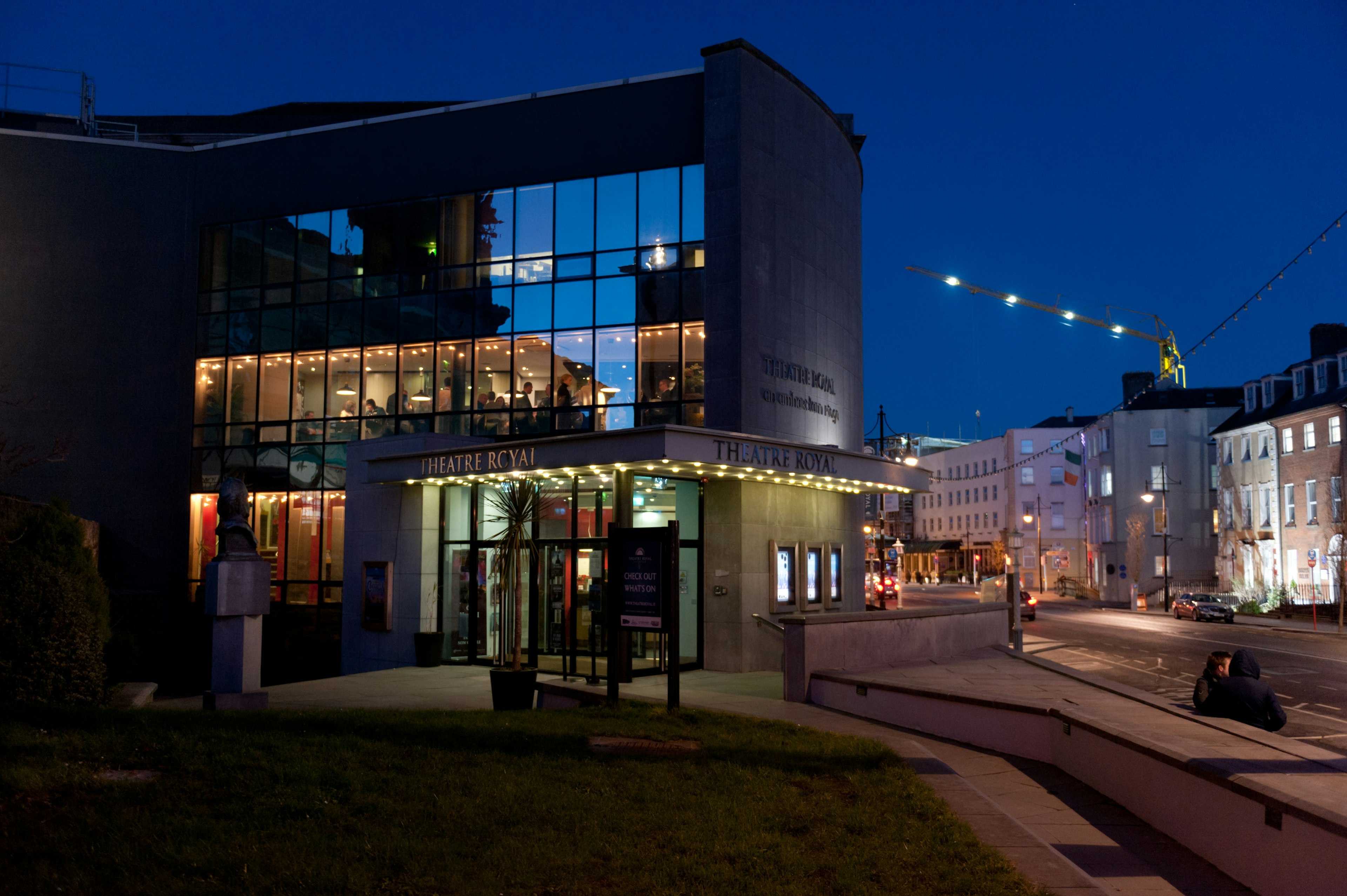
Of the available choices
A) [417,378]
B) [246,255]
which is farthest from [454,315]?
[246,255]

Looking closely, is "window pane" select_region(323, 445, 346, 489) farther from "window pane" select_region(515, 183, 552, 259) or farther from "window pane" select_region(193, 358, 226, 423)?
"window pane" select_region(515, 183, 552, 259)

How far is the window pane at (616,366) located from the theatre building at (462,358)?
0.08 m

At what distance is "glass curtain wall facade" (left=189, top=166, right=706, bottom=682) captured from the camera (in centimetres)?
2480

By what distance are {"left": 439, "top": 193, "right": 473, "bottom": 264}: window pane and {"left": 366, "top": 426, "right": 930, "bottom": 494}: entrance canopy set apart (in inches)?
222

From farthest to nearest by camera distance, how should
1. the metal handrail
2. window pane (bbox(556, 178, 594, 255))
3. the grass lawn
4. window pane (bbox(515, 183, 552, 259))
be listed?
1. window pane (bbox(515, 183, 552, 259))
2. window pane (bbox(556, 178, 594, 255))
3. the metal handrail
4. the grass lawn

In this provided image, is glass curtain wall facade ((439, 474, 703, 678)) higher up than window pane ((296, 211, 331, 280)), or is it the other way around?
window pane ((296, 211, 331, 280))

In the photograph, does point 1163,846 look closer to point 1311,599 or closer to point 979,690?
point 979,690

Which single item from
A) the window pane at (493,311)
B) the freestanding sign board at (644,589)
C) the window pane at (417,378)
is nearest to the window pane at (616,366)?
the window pane at (493,311)

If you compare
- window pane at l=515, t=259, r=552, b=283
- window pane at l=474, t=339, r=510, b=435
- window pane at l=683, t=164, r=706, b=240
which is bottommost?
window pane at l=474, t=339, r=510, b=435

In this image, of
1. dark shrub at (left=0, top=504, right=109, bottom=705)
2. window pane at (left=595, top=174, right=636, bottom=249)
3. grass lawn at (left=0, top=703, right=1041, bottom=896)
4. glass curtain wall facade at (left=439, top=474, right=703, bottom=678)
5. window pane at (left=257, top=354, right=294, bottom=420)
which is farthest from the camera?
window pane at (left=257, top=354, right=294, bottom=420)

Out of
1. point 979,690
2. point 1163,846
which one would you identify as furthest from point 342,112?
point 1163,846

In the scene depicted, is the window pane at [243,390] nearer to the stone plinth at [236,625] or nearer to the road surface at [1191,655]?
the stone plinth at [236,625]

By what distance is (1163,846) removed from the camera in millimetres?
8695

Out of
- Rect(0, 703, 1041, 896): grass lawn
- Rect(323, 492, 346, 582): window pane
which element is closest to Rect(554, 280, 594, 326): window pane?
Rect(323, 492, 346, 582): window pane
